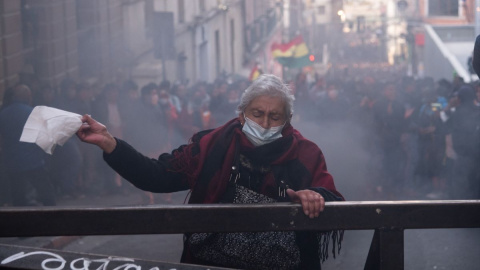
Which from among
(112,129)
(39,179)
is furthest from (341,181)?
(39,179)

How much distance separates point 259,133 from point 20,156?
629cm

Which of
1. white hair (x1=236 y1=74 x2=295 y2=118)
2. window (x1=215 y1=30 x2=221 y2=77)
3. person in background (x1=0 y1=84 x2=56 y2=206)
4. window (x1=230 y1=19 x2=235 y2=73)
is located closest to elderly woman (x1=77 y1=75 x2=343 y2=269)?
white hair (x1=236 y1=74 x2=295 y2=118)

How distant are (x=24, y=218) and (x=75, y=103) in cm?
967

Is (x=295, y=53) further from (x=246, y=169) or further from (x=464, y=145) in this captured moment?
(x=246, y=169)

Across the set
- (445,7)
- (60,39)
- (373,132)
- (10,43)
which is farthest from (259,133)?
(445,7)

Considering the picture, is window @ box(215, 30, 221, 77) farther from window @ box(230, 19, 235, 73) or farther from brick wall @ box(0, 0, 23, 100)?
brick wall @ box(0, 0, 23, 100)

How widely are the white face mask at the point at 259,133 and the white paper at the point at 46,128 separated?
68 cm

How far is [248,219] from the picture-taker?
266 cm

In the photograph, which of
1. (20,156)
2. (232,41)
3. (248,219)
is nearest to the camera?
(248,219)

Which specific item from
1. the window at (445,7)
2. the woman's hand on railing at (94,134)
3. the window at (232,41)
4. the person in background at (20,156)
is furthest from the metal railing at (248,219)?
the window at (445,7)

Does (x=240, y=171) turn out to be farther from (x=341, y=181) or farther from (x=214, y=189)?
(x=341, y=181)

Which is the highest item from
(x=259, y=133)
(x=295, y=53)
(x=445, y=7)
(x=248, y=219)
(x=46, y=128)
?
(x=46, y=128)

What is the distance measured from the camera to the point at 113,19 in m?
18.2

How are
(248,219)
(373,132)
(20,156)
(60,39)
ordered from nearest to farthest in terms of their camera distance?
(248,219)
(20,156)
(373,132)
(60,39)
